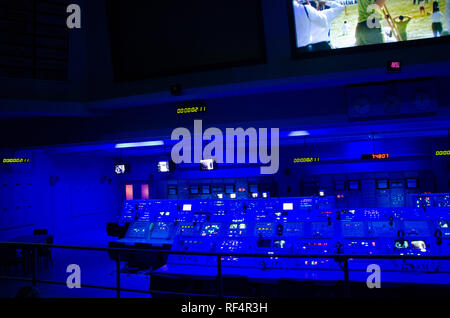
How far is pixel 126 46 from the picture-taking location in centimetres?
428

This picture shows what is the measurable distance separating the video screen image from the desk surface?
2413 millimetres

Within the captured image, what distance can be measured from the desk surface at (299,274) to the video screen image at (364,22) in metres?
2.41

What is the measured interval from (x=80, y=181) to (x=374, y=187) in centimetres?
877

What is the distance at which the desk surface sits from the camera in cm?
363

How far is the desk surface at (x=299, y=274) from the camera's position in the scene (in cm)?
363

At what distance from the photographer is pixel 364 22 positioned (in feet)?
11.3

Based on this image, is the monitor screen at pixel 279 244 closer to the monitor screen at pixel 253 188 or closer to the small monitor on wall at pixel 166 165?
the small monitor on wall at pixel 166 165

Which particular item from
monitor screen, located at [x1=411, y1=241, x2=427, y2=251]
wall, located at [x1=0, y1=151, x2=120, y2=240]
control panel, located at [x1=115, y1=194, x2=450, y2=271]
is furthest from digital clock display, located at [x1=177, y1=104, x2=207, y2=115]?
wall, located at [x1=0, y1=151, x2=120, y2=240]

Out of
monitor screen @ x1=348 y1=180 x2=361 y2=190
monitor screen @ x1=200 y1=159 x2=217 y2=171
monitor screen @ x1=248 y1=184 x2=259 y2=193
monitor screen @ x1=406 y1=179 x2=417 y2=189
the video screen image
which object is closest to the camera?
the video screen image

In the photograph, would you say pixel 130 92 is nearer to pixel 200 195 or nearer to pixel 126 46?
pixel 126 46

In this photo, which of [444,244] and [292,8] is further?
[444,244]

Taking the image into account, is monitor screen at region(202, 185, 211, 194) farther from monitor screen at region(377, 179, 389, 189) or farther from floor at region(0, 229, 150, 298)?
monitor screen at region(377, 179, 389, 189)

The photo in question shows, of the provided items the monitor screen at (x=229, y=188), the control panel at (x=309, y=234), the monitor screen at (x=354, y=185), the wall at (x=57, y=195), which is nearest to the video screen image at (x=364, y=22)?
the control panel at (x=309, y=234)
